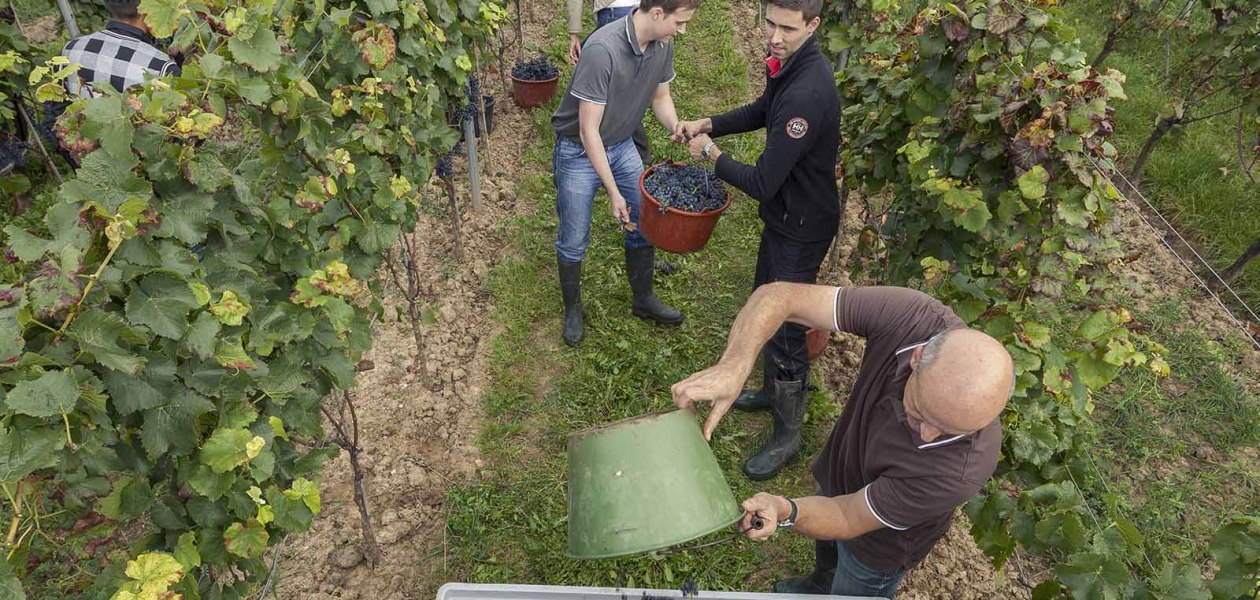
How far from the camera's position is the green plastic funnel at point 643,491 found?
1817mm

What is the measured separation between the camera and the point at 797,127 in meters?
2.82

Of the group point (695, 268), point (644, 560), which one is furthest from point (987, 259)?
point (695, 268)

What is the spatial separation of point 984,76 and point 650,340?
224 centimetres

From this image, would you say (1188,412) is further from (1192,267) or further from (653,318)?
(653,318)

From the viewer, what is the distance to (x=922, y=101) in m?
3.00

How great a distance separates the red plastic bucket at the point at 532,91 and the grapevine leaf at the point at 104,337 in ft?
16.2

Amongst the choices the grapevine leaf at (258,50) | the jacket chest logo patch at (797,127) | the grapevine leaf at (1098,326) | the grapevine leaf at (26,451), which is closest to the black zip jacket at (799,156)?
the jacket chest logo patch at (797,127)

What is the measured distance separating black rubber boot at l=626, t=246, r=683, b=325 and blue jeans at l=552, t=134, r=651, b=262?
0.12 metres

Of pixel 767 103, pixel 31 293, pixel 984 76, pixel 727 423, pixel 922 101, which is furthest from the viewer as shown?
pixel 727 423

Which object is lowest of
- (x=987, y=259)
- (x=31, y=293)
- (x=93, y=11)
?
(x=93, y=11)

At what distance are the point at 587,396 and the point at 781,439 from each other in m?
1.04

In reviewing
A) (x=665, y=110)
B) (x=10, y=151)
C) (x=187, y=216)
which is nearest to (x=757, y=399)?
(x=665, y=110)

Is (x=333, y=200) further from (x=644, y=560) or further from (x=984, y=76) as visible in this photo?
(x=984, y=76)

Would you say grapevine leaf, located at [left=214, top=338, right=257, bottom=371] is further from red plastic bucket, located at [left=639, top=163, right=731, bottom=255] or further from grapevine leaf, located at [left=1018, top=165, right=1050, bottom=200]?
grapevine leaf, located at [left=1018, top=165, right=1050, bottom=200]
